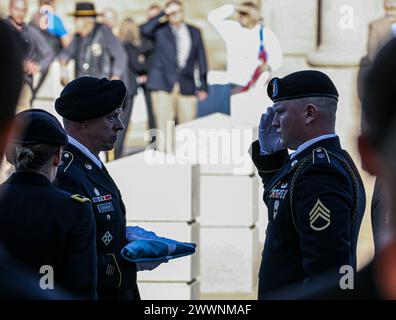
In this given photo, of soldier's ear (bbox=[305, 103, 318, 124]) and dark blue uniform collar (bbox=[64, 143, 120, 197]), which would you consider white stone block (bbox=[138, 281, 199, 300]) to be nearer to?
dark blue uniform collar (bbox=[64, 143, 120, 197])

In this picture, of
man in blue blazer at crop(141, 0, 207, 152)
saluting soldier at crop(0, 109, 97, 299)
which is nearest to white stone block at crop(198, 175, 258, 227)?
saluting soldier at crop(0, 109, 97, 299)

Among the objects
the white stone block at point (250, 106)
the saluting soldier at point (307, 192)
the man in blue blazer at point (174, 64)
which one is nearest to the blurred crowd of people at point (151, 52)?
the man in blue blazer at point (174, 64)

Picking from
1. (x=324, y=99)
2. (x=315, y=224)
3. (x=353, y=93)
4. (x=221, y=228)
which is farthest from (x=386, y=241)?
(x=353, y=93)

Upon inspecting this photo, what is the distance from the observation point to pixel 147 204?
7723mm

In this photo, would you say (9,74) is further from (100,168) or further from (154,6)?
(154,6)

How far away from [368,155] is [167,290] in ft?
19.7

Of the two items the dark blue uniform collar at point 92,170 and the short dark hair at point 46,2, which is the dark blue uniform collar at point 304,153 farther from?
the short dark hair at point 46,2

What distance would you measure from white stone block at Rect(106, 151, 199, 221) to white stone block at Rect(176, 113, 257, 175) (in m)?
1.02

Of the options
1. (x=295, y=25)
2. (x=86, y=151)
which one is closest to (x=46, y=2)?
(x=295, y=25)

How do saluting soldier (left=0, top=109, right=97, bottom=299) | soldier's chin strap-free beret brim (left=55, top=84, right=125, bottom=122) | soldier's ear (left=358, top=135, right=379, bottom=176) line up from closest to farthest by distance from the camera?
1. soldier's ear (left=358, top=135, right=379, bottom=176)
2. saluting soldier (left=0, top=109, right=97, bottom=299)
3. soldier's chin strap-free beret brim (left=55, top=84, right=125, bottom=122)

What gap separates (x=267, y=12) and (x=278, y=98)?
412 inches

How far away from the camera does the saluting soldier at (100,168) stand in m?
4.16

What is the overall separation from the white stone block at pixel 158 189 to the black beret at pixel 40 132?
3912 mm

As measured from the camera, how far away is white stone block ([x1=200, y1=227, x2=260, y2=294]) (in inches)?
347
